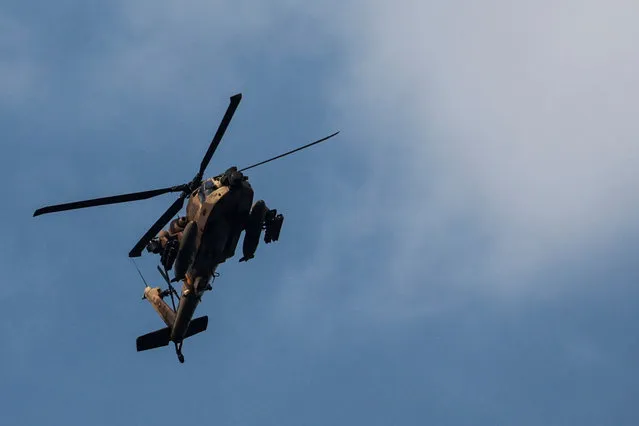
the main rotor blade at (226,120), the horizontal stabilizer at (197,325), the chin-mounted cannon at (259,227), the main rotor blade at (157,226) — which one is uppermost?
the main rotor blade at (226,120)

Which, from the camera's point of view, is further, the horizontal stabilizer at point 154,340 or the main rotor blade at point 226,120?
the horizontal stabilizer at point 154,340

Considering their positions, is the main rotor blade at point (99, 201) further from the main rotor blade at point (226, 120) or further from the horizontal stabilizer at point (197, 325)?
the horizontal stabilizer at point (197, 325)

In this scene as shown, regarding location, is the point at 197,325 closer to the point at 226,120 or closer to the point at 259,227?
the point at 259,227

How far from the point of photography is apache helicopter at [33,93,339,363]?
153 ft

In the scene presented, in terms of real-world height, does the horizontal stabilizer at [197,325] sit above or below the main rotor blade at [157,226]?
below

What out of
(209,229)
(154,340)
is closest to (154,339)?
(154,340)

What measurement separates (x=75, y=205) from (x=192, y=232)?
6061 mm

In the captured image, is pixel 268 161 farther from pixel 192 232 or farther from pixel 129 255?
pixel 129 255

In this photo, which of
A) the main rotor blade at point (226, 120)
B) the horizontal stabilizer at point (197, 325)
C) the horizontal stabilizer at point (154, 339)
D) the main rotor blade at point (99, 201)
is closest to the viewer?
the main rotor blade at point (99, 201)

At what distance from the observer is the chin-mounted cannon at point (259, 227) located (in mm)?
47719

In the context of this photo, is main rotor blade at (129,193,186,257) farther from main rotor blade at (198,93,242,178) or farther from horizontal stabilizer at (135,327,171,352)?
horizontal stabilizer at (135,327,171,352)

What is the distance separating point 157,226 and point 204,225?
2.80 metres

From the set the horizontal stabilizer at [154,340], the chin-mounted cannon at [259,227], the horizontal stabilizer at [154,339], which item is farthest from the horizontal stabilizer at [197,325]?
the chin-mounted cannon at [259,227]

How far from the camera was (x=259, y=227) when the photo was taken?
4822 cm
